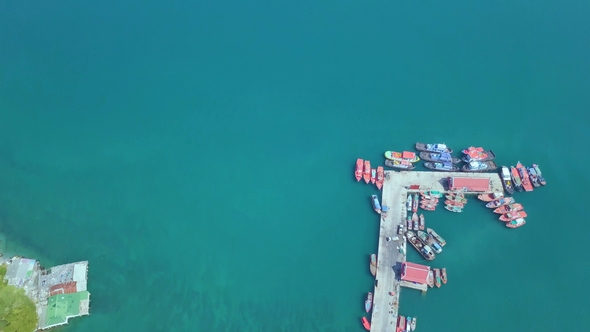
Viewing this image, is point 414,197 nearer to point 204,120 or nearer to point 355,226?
point 355,226

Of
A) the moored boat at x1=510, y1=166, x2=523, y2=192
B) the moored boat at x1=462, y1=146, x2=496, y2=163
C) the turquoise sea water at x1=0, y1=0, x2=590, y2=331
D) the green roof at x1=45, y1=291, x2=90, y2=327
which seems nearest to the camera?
the green roof at x1=45, y1=291, x2=90, y2=327

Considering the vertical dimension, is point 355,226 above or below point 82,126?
below

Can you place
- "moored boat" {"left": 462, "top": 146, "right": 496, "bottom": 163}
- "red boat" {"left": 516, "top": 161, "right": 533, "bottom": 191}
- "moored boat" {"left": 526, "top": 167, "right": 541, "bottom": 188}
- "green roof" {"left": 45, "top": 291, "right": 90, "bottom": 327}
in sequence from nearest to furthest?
1. "green roof" {"left": 45, "top": 291, "right": 90, "bottom": 327}
2. "red boat" {"left": 516, "top": 161, "right": 533, "bottom": 191}
3. "moored boat" {"left": 526, "top": 167, "right": 541, "bottom": 188}
4. "moored boat" {"left": 462, "top": 146, "right": 496, "bottom": 163}

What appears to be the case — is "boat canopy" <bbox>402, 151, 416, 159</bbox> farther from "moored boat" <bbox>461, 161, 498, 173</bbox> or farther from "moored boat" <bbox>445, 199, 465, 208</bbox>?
"moored boat" <bbox>445, 199, 465, 208</bbox>

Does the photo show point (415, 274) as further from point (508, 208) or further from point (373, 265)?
point (508, 208)

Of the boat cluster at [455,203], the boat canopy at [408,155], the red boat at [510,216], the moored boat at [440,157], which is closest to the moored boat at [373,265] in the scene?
the boat cluster at [455,203]

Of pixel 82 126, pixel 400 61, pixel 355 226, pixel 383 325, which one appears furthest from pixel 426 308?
pixel 82 126

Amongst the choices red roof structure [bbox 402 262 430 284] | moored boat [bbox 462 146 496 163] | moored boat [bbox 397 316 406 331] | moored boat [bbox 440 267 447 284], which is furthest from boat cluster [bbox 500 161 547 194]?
moored boat [bbox 397 316 406 331]
